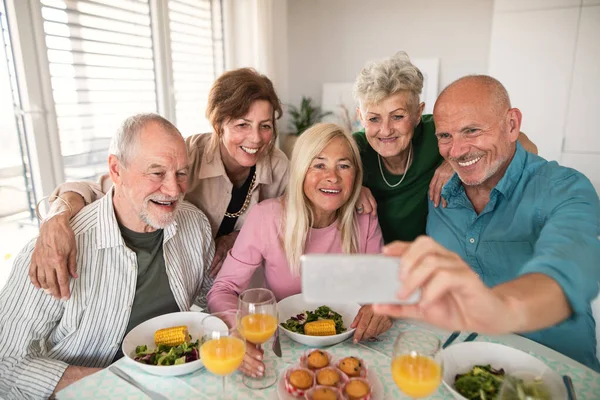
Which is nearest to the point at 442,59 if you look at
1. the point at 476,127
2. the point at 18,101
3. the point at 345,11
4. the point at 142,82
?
the point at 345,11

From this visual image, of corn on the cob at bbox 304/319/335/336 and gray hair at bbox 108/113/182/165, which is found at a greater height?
gray hair at bbox 108/113/182/165

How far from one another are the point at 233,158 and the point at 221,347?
4.45 ft

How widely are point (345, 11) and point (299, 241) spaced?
4.57 m

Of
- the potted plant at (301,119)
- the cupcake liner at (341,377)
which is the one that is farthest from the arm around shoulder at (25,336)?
the potted plant at (301,119)

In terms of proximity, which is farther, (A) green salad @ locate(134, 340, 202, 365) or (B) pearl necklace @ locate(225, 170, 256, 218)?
(B) pearl necklace @ locate(225, 170, 256, 218)

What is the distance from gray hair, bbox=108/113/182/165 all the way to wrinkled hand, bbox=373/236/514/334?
113 cm

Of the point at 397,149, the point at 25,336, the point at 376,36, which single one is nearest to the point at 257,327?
the point at 25,336

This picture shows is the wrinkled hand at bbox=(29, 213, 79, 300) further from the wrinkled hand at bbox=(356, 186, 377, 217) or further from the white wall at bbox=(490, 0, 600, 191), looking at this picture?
the white wall at bbox=(490, 0, 600, 191)

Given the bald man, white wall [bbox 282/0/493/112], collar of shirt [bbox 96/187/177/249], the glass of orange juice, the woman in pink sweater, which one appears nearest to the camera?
the bald man

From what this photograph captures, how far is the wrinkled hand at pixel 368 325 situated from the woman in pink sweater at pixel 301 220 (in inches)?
19.1

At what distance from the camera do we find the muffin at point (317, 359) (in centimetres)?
123

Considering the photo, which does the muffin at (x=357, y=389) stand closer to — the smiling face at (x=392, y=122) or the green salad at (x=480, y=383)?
the green salad at (x=480, y=383)

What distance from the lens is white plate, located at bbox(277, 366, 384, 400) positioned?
114cm

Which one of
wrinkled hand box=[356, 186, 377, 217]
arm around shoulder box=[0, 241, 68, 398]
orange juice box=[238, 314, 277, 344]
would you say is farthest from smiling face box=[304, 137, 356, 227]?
arm around shoulder box=[0, 241, 68, 398]
